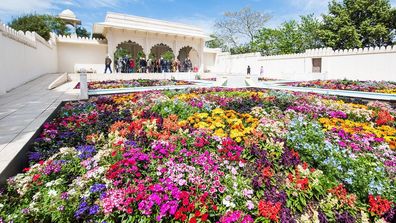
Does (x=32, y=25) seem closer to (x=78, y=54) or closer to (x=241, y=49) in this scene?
(x=78, y=54)

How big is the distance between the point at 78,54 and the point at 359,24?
27634mm

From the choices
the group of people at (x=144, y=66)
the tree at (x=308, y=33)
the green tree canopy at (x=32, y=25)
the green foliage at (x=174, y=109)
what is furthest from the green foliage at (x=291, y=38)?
the green foliage at (x=174, y=109)

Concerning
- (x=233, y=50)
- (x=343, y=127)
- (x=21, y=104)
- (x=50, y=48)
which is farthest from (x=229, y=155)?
(x=233, y=50)

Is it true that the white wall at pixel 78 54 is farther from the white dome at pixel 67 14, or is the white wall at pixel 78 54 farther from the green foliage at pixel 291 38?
the green foliage at pixel 291 38

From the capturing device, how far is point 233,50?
4078 centimetres

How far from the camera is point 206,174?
249cm

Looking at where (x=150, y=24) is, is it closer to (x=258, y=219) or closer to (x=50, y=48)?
(x=50, y=48)

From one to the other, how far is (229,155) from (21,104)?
505 cm

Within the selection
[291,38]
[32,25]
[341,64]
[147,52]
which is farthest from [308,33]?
[32,25]

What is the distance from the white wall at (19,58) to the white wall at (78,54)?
11.9 feet

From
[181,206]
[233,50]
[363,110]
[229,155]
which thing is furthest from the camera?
[233,50]

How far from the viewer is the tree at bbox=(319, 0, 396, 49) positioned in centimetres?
2470

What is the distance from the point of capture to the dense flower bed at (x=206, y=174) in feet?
6.80

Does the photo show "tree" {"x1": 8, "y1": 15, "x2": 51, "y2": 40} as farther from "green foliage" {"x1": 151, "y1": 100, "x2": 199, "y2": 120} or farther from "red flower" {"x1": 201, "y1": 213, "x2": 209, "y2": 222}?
"red flower" {"x1": 201, "y1": 213, "x2": 209, "y2": 222}
